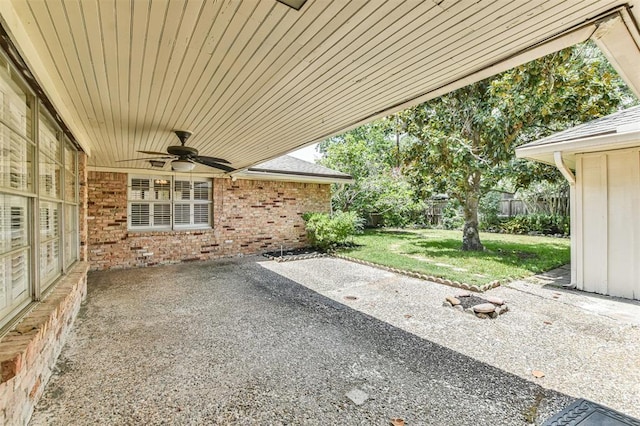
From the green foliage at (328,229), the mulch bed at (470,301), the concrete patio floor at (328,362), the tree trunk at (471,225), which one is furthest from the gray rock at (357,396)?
the tree trunk at (471,225)

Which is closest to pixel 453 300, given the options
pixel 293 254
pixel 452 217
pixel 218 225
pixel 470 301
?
pixel 470 301

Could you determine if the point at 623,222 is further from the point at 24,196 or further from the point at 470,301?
the point at 24,196

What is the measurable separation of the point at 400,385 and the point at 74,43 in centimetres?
361

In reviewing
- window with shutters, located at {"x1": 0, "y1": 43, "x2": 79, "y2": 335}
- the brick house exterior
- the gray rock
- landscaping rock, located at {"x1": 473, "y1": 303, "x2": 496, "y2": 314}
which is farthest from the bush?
window with shutters, located at {"x1": 0, "y1": 43, "x2": 79, "y2": 335}

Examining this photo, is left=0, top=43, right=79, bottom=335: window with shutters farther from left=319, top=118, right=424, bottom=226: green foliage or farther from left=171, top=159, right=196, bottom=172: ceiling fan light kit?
left=319, top=118, right=424, bottom=226: green foliage

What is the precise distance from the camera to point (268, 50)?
2174mm

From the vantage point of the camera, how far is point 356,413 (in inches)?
84.6

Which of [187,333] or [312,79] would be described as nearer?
[312,79]

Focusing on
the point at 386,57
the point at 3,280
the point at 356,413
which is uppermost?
the point at 386,57

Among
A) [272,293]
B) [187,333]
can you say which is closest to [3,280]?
[187,333]

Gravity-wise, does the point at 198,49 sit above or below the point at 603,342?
above

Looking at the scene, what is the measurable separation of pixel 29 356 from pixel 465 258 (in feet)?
27.0

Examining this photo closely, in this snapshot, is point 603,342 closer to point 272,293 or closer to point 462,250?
point 272,293

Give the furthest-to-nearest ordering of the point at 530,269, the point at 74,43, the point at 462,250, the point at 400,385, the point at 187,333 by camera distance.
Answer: the point at 462,250, the point at 530,269, the point at 187,333, the point at 400,385, the point at 74,43
